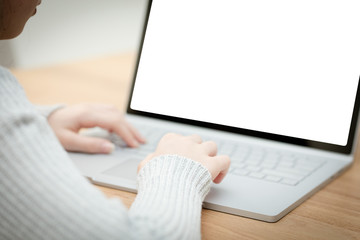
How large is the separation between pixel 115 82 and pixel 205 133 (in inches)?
22.0

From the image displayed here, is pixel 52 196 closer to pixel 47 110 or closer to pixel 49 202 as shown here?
pixel 49 202

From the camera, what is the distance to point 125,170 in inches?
25.3

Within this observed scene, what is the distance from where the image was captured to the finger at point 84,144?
0.70 m

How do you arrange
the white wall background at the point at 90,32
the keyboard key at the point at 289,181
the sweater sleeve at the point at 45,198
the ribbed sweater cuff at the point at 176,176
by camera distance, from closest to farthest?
the sweater sleeve at the point at 45,198 < the ribbed sweater cuff at the point at 176,176 < the keyboard key at the point at 289,181 < the white wall background at the point at 90,32

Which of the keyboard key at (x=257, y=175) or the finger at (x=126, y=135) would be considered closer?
the keyboard key at (x=257, y=175)

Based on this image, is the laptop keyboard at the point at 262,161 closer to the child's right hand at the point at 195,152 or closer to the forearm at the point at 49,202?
the child's right hand at the point at 195,152

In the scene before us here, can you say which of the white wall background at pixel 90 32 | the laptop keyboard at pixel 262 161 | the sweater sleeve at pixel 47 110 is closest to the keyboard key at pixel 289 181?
the laptop keyboard at pixel 262 161

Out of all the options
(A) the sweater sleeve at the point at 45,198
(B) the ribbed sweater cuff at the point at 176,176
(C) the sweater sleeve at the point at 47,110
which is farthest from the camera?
(C) the sweater sleeve at the point at 47,110

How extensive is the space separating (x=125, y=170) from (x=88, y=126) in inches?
5.8

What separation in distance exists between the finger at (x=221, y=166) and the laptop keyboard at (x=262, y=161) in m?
0.06

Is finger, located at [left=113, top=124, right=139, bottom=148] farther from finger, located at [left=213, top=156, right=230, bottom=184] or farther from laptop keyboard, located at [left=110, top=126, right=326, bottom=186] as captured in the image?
finger, located at [left=213, top=156, right=230, bottom=184]

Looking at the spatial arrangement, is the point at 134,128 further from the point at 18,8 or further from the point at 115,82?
the point at 115,82

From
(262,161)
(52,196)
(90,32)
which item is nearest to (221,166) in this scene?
(262,161)

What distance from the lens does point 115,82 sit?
1.27 meters
